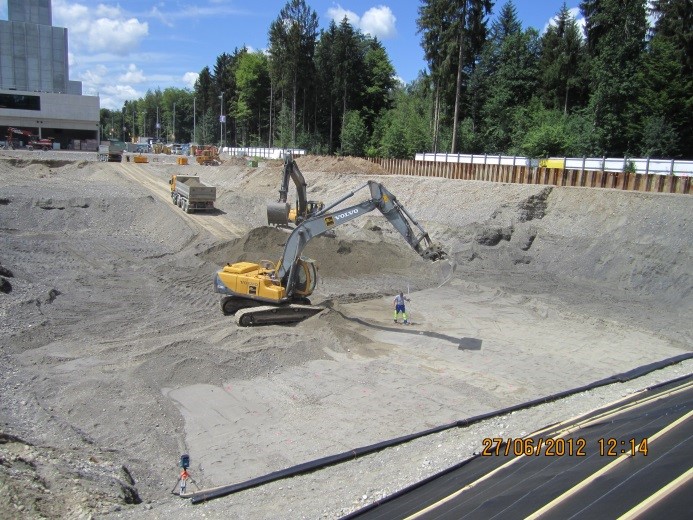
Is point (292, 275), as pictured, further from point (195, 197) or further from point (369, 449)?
point (195, 197)

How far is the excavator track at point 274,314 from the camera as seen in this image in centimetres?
1572

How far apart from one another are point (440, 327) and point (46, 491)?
11543 millimetres

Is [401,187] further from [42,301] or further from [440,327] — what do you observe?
[42,301]

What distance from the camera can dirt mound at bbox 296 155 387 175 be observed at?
4422 cm

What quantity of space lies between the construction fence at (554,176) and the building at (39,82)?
65.3 m

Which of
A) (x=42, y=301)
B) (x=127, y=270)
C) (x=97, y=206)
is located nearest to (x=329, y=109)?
(x=97, y=206)

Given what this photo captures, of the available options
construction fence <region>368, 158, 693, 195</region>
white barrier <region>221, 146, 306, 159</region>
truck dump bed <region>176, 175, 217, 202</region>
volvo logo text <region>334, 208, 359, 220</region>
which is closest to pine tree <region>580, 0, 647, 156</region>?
construction fence <region>368, 158, 693, 195</region>

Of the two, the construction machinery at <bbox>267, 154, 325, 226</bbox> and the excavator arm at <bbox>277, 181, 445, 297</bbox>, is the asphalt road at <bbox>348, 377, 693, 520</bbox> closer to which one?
the excavator arm at <bbox>277, 181, 445, 297</bbox>

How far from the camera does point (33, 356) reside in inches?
527

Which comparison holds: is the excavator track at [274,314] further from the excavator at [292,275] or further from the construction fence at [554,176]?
the construction fence at [554,176]

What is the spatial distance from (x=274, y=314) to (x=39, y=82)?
97.7m

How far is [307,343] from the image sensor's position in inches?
570

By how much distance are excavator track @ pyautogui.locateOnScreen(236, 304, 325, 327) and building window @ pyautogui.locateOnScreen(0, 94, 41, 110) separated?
82.4 meters

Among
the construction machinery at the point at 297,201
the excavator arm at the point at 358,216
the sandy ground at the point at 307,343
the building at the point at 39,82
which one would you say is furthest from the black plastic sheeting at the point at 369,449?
the building at the point at 39,82
